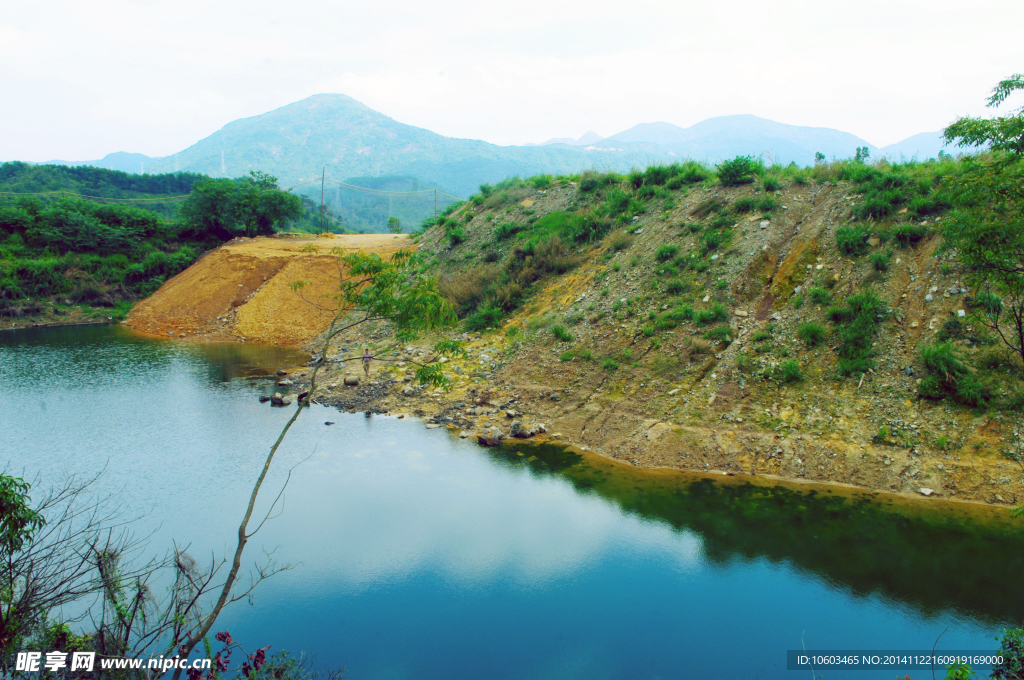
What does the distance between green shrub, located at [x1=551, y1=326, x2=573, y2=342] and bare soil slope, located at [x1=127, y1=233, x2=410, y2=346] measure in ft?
36.7

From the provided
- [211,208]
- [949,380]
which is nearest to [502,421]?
[949,380]

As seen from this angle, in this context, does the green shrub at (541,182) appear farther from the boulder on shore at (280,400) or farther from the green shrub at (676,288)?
the boulder on shore at (280,400)

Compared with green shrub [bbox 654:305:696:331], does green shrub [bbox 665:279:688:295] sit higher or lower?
higher

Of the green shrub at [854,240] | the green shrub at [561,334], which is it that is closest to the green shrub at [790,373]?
the green shrub at [854,240]

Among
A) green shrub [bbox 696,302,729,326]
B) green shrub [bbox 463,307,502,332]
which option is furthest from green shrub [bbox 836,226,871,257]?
green shrub [bbox 463,307,502,332]

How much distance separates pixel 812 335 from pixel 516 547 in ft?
28.9

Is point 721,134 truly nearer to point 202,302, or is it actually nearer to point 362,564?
point 202,302

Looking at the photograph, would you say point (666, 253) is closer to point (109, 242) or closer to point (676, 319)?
point (676, 319)

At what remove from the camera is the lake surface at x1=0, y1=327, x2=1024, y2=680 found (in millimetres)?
7086

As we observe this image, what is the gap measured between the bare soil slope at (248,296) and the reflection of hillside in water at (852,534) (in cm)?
1598

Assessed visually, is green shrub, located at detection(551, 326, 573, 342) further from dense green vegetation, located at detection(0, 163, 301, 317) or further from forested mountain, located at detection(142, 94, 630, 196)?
forested mountain, located at detection(142, 94, 630, 196)

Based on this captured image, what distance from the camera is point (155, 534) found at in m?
9.10

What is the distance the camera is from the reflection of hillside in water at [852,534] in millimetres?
7938

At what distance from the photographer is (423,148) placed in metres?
156
